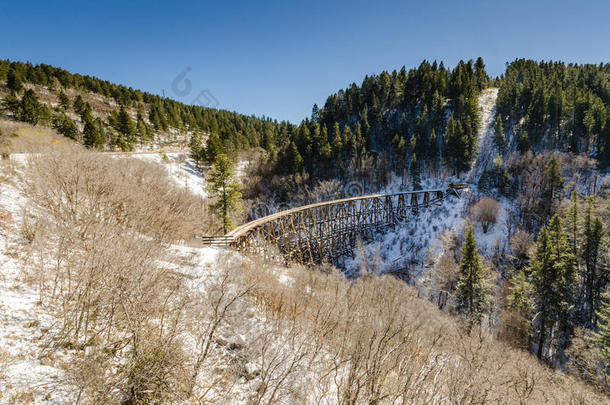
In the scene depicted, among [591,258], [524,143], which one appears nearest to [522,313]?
[591,258]

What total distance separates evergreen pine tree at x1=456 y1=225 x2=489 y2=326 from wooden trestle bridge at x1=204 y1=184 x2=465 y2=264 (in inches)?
547

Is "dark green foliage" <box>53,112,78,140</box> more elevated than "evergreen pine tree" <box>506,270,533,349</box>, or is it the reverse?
"dark green foliage" <box>53,112,78,140</box>

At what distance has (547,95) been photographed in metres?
51.0

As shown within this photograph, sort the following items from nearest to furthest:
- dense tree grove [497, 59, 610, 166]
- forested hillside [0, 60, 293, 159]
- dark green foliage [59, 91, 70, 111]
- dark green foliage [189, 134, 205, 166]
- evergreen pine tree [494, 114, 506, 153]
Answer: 1. forested hillside [0, 60, 293, 159]
2. dense tree grove [497, 59, 610, 166]
3. evergreen pine tree [494, 114, 506, 153]
4. dark green foliage [189, 134, 205, 166]
5. dark green foliage [59, 91, 70, 111]

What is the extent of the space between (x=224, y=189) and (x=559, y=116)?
2642 inches

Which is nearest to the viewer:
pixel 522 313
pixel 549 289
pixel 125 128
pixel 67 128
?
pixel 549 289

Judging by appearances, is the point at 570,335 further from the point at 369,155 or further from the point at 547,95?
the point at 547,95

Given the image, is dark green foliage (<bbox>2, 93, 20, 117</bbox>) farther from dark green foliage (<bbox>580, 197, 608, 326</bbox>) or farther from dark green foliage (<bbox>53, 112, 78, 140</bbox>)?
dark green foliage (<bbox>580, 197, 608, 326</bbox>)

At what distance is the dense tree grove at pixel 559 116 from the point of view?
45.0 metres

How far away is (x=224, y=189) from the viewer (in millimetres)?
23047

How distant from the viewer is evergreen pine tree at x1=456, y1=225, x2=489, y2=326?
22.0 m

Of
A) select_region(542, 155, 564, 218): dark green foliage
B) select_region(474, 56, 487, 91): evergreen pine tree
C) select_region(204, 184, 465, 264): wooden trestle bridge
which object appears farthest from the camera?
select_region(474, 56, 487, 91): evergreen pine tree

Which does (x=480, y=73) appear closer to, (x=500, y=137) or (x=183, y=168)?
(x=500, y=137)

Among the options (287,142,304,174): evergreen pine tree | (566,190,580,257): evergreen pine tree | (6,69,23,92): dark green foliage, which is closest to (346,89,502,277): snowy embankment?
(566,190,580,257): evergreen pine tree
